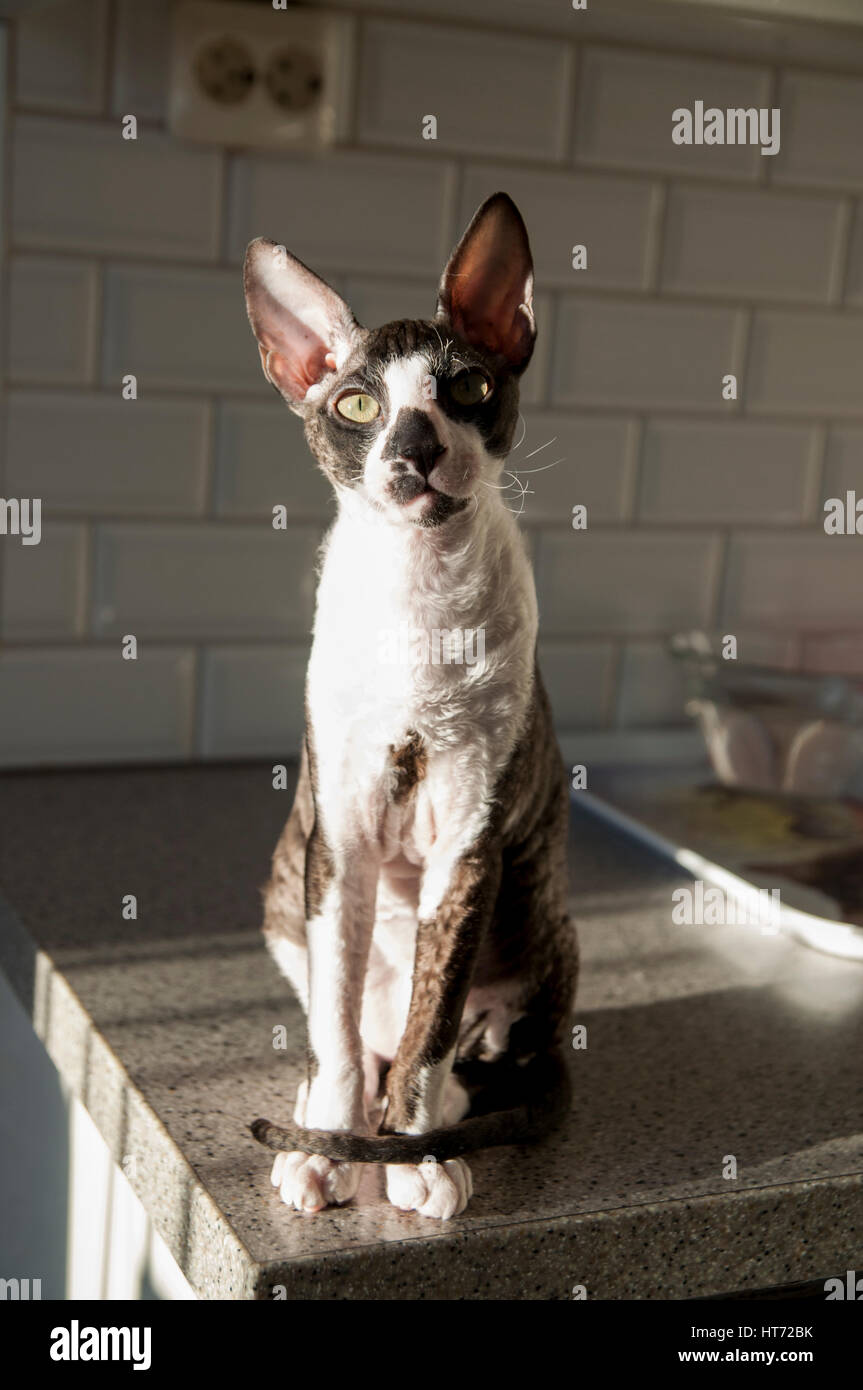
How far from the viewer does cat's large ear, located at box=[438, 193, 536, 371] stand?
0.64m

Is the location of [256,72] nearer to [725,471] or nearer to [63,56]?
[63,56]

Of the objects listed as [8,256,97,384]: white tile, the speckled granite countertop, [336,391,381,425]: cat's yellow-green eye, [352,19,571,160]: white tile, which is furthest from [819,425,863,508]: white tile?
[336,391,381,425]: cat's yellow-green eye

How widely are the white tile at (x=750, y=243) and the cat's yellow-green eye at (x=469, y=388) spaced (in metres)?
0.86

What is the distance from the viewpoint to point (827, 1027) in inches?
36.2

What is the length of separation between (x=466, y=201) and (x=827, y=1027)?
0.83 meters

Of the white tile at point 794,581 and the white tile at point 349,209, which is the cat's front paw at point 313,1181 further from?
the white tile at point 794,581

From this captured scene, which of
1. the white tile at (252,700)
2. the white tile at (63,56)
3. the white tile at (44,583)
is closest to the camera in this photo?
the white tile at (63,56)

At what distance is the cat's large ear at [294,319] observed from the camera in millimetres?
643

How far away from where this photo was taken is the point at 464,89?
4.25 feet

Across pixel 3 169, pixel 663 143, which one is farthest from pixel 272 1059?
pixel 663 143

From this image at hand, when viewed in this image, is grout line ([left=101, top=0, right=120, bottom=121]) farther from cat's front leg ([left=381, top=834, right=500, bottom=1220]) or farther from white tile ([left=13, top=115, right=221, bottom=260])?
cat's front leg ([left=381, top=834, right=500, bottom=1220])

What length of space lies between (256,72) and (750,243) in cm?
54

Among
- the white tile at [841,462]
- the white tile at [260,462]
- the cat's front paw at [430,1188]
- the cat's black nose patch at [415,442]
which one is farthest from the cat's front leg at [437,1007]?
the white tile at [841,462]
